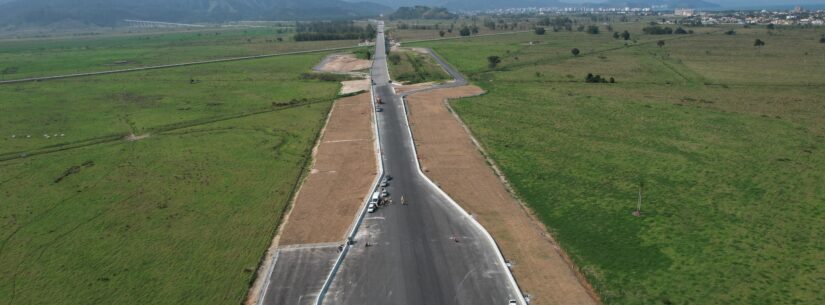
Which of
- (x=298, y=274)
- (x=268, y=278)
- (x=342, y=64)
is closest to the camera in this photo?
(x=268, y=278)

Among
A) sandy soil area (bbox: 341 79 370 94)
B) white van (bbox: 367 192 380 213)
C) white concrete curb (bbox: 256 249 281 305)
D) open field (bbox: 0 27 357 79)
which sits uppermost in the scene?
open field (bbox: 0 27 357 79)

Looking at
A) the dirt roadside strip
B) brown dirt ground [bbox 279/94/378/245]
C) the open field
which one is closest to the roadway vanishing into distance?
the dirt roadside strip

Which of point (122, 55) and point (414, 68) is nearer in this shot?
point (414, 68)

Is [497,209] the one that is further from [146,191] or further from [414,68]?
[414,68]

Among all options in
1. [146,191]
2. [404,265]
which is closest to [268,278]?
[404,265]

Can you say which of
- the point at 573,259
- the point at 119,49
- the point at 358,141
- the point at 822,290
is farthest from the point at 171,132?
the point at 119,49

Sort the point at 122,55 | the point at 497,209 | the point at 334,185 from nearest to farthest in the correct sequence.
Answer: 1. the point at 497,209
2. the point at 334,185
3. the point at 122,55

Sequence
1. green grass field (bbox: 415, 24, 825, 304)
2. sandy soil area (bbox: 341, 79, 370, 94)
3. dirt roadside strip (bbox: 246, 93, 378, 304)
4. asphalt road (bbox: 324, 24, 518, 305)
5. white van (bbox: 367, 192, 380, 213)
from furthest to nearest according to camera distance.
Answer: sandy soil area (bbox: 341, 79, 370, 94), white van (bbox: 367, 192, 380, 213), dirt roadside strip (bbox: 246, 93, 378, 304), green grass field (bbox: 415, 24, 825, 304), asphalt road (bbox: 324, 24, 518, 305)

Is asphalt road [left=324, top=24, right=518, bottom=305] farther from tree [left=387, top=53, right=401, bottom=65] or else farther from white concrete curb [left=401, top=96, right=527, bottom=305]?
tree [left=387, top=53, right=401, bottom=65]
